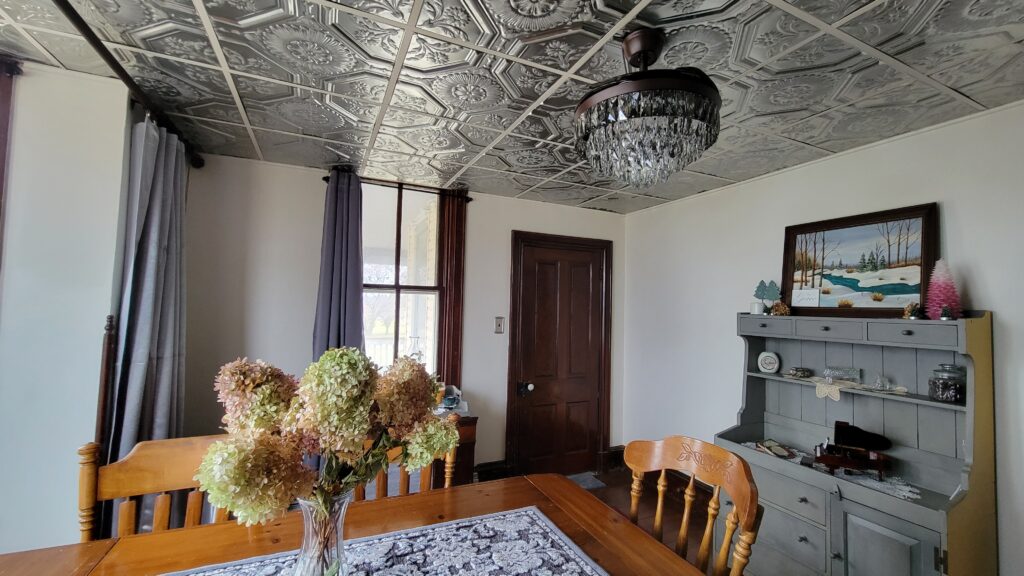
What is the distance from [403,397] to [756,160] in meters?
2.51

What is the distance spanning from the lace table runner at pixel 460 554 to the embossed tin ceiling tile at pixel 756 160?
2.18 metres

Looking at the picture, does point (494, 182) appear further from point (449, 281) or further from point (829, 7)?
point (829, 7)

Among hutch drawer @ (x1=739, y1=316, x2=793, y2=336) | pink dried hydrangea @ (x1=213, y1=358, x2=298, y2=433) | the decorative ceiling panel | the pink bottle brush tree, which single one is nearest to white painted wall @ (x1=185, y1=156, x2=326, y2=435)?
the decorative ceiling panel

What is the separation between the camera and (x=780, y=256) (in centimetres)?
264

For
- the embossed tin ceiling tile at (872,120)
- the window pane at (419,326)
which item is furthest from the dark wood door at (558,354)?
the embossed tin ceiling tile at (872,120)

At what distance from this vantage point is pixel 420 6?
1265 millimetres

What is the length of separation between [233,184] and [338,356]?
2.51 m

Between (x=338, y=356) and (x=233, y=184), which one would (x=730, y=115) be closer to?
(x=338, y=356)

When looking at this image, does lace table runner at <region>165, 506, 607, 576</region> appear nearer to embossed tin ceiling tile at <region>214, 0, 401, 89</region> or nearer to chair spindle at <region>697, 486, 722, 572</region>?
chair spindle at <region>697, 486, 722, 572</region>

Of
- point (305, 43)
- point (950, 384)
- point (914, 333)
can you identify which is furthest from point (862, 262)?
point (305, 43)

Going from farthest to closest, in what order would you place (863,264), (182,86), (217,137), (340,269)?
(340,269) → (217,137) → (863,264) → (182,86)

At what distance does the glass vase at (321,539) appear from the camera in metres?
0.84

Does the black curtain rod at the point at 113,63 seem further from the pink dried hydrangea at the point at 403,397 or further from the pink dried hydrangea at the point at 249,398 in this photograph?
the pink dried hydrangea at the point at 403,397

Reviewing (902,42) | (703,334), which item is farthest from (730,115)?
(703,334)
